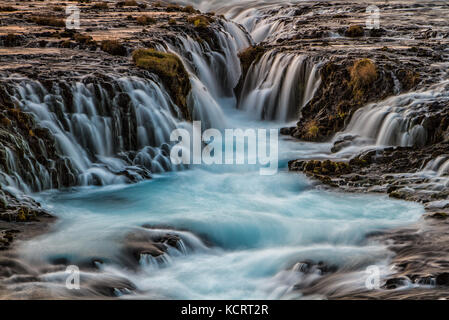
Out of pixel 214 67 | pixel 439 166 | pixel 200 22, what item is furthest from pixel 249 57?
pixel 439 166

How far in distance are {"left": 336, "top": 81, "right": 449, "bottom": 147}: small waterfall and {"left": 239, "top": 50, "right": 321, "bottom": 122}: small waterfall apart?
3047 mm

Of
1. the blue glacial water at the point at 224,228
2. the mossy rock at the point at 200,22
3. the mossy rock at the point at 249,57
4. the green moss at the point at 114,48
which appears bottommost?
the blue glacial water at the point at 224,228

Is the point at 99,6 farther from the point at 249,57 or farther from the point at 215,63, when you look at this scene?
the point at 249,57

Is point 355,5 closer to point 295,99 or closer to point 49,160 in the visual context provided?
point 295,99

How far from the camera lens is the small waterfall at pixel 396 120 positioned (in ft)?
51.2

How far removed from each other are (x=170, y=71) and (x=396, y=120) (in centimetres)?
679

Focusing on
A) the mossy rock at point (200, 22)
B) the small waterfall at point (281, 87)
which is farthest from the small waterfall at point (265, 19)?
the small waterfall at point (281, 87)

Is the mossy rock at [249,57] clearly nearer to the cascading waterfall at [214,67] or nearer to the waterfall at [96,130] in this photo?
the cascading waterfall at [214,67]

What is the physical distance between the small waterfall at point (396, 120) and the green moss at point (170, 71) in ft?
15.9

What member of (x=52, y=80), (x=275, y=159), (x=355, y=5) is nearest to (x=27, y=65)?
(x=52, y=80)

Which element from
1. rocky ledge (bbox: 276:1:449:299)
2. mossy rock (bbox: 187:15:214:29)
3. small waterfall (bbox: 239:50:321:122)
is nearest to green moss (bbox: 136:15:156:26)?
mossy rock (bbox: 187:15:214:29)

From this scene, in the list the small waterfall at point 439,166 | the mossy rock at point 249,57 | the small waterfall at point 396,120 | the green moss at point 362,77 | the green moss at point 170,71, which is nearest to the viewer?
the small waterfall at point 439,166

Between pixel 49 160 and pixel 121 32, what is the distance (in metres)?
11.4
